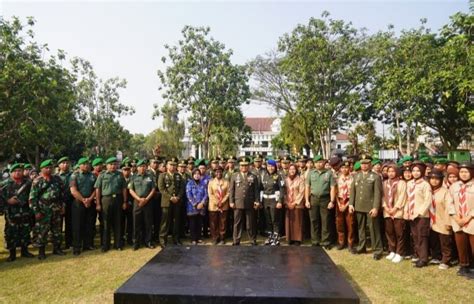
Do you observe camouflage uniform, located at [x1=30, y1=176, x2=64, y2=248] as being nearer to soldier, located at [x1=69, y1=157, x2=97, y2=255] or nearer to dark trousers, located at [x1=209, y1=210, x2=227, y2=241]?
soldier, located at [x1=69, y1=157, x2=97, y2=255]

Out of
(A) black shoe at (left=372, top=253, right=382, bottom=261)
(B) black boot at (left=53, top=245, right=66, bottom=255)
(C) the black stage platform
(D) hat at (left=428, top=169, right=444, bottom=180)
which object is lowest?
(A) black shoe at (left=372, top=253, right=382, bottom=261)

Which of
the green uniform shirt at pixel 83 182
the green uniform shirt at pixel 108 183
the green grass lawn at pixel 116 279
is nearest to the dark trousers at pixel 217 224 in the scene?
the green grass lawn at pixel 116 279

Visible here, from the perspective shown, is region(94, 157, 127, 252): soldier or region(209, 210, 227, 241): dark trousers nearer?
region(94, 157, 127, 252): soldier

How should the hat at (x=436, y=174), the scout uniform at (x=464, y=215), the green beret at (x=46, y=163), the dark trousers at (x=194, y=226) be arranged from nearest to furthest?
the scout uniform at (x=464, y=215) → the hat at (x=436, y=174) → the green beret at (x=46, y=163) → the dark trousers at (x=194, y=226)

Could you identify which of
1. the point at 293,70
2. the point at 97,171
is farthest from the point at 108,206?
the point at 293,70

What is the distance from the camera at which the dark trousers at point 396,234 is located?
6.45 m

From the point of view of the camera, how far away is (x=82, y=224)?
7.21 metres

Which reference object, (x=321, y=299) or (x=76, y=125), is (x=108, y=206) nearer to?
(x=321, y=299)

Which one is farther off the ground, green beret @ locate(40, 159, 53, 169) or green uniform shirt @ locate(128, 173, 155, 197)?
green beret @ locate(40, 159, 53, 169)

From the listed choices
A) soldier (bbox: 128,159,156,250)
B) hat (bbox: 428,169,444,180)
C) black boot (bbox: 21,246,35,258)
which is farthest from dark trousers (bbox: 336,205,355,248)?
black boot (bbox: 21,246,35,258)

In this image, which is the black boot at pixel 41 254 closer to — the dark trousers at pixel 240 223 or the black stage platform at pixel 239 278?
the black stage platform at pixel 239 278

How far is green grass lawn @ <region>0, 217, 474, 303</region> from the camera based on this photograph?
491 cm

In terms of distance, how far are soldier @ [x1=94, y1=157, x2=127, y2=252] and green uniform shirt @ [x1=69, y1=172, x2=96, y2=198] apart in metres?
0.14

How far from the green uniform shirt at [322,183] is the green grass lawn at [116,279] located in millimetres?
1141
